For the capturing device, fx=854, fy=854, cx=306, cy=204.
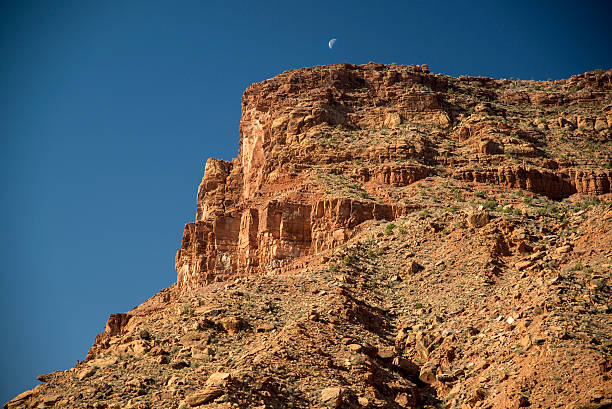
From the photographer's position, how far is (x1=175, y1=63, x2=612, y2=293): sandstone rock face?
62688mm

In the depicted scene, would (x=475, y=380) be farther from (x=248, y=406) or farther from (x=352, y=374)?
(x=248, y=406)

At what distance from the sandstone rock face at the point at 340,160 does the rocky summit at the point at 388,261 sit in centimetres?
19

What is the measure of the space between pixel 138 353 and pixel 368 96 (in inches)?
1673

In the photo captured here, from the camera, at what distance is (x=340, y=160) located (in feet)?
228

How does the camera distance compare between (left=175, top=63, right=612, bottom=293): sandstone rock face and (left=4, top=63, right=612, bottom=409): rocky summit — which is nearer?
(left=4, top=63, right=612, bottom=409): rocky summit

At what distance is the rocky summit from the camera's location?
1465 inches

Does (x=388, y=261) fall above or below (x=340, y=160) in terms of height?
below

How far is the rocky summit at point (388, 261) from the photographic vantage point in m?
37.2

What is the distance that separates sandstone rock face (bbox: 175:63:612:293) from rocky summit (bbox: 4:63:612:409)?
186 mm

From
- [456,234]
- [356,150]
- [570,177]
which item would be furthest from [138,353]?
[570,177]

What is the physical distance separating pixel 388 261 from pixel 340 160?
58.7 feet

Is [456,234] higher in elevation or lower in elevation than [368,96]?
lower

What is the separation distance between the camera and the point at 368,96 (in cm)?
7925

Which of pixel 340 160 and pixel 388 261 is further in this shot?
pixel 340 160
